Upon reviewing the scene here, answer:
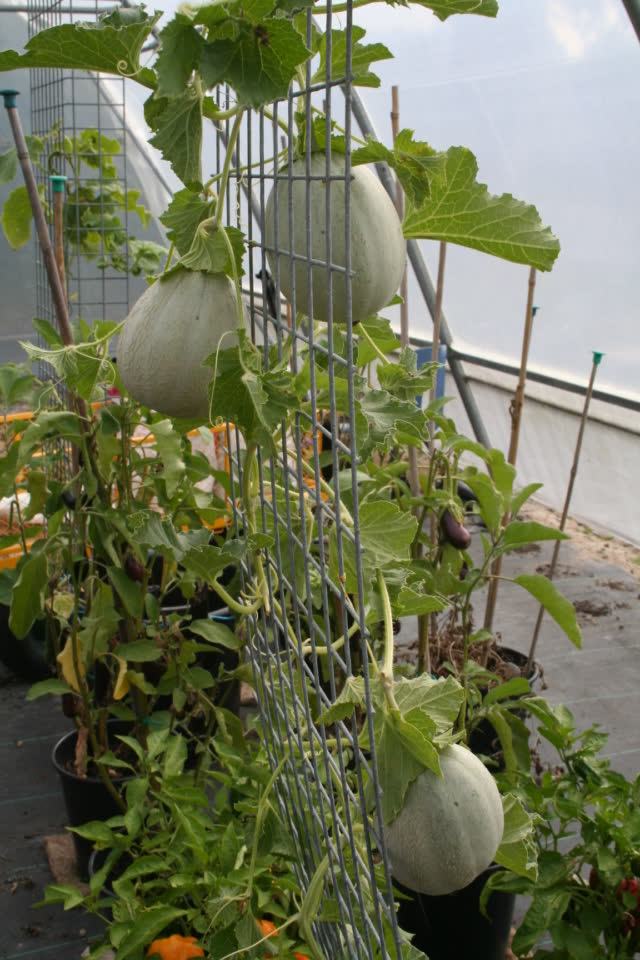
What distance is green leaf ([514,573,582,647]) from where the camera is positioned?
4.60 feet

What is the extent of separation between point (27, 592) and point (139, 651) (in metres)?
0.20

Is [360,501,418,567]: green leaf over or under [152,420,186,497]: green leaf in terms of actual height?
over

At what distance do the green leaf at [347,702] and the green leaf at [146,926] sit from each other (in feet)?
1.89

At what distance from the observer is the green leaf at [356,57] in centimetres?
54

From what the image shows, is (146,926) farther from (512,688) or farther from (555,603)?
(555,603)

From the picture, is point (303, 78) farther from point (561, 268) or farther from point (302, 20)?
point (561, 268)

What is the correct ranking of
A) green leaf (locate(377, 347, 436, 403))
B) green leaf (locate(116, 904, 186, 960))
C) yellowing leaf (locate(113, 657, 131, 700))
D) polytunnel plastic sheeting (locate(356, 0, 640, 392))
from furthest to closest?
polytunnel plastic sheeting (locate(356, 0, 640, 392)) → yellowing leaf (locate(113, 657, 131, 700)) → green leaf (locate(116, 904, 186, 960)) → green leaf (locate(377, 347, 436, 403))

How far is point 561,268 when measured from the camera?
8.99 feet

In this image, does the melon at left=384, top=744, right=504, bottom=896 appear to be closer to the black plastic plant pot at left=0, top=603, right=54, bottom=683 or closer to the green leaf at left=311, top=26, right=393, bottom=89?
the green leaf at left=311, top=26, right=393, bottom=89

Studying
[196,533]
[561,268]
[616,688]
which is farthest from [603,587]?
[196,533]

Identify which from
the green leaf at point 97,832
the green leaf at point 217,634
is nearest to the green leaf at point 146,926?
the green leaf at point 97,832

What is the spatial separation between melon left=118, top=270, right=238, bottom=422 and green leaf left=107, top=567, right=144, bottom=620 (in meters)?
0.93

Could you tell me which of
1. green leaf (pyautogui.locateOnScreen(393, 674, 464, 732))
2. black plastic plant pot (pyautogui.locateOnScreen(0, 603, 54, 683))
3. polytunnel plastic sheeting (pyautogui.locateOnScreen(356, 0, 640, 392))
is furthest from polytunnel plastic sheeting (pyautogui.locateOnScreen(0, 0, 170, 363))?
green leaf (pyautogui.locateOnScreen(393, 674, 464, 732))

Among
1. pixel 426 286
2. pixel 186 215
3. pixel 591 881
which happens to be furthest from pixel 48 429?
pixel 426 286
